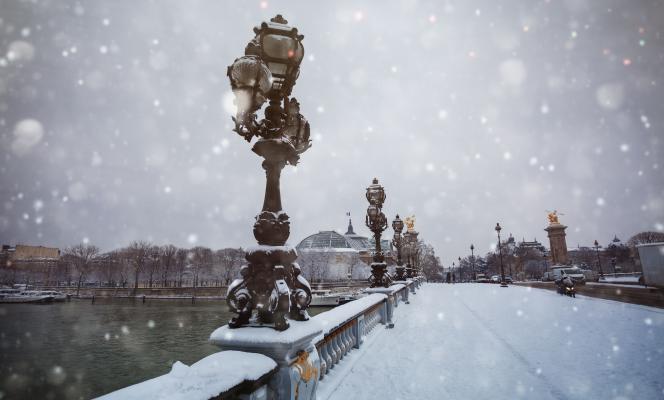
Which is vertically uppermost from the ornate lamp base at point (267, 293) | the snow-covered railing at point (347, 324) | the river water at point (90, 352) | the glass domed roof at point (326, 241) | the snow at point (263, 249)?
the glass domed roof at point (326, 241)

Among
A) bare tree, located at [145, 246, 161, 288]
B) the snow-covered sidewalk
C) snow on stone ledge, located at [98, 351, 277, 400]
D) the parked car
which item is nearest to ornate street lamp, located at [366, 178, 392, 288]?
the snow-covered sidewalk

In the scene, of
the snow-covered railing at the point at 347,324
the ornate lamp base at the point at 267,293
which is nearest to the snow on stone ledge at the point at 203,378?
the ornate lamp base at the point at 267,293

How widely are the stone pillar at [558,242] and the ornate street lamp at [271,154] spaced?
7535 centimetres

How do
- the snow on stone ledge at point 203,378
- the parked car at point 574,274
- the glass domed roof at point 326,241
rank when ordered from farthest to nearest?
the glass domed roof at point 326,241, the parked car at point 574,274, the snow on stone ledge at point 203,378

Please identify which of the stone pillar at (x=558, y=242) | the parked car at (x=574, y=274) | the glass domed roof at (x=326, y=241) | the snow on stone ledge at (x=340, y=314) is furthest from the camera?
the glass domed roof at (x=326, y=241)

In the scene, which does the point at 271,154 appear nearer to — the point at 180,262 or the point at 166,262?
the point at 166,262

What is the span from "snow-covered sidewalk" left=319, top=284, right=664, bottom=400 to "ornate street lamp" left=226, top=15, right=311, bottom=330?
2.18 meters

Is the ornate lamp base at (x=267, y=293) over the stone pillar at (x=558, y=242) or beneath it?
beneath

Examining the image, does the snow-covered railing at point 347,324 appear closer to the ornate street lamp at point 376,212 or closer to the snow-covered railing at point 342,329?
the snow-covered railing at point 342,329

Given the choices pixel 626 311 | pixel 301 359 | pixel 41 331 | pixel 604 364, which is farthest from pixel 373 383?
pixel 41 331

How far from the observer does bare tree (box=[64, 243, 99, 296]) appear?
289 feet

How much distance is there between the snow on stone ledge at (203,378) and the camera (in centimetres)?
195

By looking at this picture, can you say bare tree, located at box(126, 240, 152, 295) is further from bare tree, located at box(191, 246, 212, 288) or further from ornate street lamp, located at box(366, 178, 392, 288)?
ornate street lamp, located at box(366, 178, 392, 288)

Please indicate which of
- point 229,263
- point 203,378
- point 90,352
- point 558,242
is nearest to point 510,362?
point 203,378
